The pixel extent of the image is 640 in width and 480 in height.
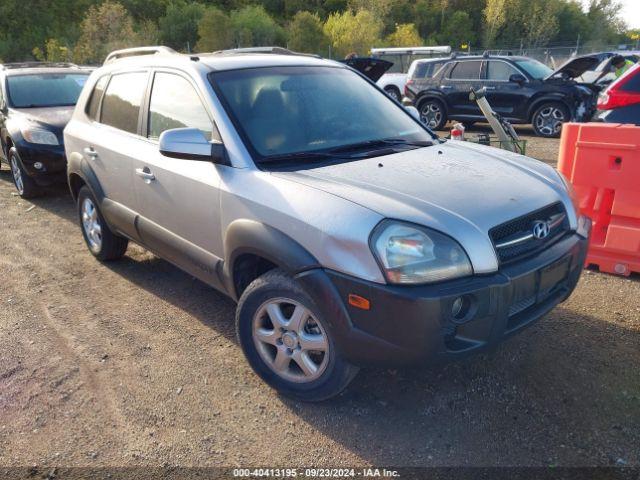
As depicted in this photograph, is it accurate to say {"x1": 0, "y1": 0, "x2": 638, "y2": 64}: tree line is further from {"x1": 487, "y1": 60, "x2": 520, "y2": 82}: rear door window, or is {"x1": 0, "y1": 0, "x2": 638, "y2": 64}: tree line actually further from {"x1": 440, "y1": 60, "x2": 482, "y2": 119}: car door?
{"x1": 487, "y1": 60, "x2": 520, "y2": 82}: rear door window

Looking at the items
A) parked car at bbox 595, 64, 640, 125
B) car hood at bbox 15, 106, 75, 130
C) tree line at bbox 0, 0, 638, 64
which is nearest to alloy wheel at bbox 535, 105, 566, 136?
parked car at bbox 595, 64, 640, 125

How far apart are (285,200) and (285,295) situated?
478 millimetres

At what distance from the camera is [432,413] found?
2.72 meters

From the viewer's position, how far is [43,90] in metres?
7.94

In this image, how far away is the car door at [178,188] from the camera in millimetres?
3098

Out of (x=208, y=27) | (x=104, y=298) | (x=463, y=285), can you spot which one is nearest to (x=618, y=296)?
(x=463, y=285)

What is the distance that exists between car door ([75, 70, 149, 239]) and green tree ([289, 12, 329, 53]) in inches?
1330

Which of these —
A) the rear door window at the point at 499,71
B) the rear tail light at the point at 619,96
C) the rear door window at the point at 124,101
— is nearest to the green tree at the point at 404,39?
the rear door window at the point at 499,71

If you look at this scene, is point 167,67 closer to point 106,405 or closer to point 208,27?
point 106,405

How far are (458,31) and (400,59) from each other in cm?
5035

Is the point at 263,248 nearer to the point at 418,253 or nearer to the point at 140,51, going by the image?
the point at 418,253

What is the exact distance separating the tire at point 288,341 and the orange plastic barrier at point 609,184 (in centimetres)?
282

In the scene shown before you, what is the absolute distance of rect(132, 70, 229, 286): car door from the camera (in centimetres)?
310

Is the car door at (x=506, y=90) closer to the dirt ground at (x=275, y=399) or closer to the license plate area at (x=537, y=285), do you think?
the dirt ground at (x=275, y=399)
